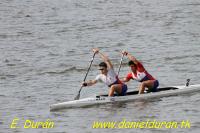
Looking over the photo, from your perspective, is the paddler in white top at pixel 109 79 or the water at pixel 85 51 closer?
the water at pixel 85 51

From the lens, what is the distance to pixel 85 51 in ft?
145

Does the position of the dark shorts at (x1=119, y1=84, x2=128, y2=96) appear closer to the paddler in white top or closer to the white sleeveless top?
the paddler in white top

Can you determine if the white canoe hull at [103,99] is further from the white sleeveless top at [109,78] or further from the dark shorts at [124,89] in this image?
the white sleeveless top at [109,78]

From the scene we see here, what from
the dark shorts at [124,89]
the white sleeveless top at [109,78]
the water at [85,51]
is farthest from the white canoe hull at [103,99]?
the white sleeveless top at [109,78]

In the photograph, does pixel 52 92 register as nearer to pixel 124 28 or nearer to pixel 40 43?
pixel 40 43

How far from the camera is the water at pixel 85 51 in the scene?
90.1 ft

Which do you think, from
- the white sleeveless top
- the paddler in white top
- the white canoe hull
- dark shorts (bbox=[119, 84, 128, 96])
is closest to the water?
the white canoe hull

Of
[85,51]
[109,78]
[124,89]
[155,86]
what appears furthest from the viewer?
[85,51]

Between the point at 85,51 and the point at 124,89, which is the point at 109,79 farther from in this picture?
the point at 85,51

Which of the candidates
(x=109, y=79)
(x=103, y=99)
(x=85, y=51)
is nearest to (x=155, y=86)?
(x=109, y=79)

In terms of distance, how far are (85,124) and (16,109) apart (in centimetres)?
428

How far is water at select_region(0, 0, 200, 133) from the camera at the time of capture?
90.1 ft

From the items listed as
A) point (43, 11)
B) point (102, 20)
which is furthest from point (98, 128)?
point (43, 11)

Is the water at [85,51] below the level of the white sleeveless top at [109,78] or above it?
below
